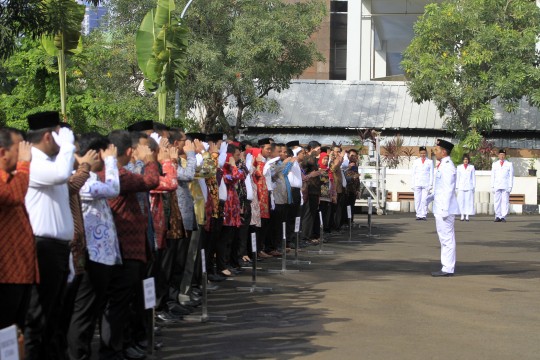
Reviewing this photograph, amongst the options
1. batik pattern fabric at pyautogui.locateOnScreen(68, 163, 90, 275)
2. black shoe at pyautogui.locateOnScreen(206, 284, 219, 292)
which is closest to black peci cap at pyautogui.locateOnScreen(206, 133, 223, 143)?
black shoe at pyautogui.locateOnScreen(206, 284, 219, 292)

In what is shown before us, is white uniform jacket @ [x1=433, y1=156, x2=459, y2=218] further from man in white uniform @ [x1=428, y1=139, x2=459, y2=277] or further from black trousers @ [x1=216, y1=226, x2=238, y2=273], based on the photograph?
A: black trousers @ [x1=216, y1=226, x2=238, y2=273]

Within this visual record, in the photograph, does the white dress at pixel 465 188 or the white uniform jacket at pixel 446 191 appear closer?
the white uniform jacket at pixel 446 191

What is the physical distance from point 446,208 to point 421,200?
62.4ft

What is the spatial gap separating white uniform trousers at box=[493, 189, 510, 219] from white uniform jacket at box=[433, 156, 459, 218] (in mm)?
18637

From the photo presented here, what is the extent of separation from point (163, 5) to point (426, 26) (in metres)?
27.3

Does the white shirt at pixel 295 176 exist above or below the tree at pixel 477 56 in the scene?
below

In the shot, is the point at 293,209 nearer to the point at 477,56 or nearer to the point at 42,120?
the point at 42,120

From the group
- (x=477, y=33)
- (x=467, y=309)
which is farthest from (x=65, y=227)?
(x=477, y=33)

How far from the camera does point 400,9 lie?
62.1m

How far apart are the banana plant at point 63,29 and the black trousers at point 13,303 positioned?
8.63 meters

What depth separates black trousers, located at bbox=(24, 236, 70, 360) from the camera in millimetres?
8703

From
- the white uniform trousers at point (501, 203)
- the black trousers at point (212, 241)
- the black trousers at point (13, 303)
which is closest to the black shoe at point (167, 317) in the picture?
the black trousers at point (212, 241)

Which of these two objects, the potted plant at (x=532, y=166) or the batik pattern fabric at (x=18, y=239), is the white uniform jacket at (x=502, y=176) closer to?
the potted plant at (x=532, y=166)

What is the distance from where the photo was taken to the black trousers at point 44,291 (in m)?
8.70
